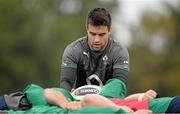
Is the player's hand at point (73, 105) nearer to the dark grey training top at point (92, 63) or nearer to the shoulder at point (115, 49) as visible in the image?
the dark grey training top at point (92, 63)

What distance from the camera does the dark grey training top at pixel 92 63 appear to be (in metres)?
10.3

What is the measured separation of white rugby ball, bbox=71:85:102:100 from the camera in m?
9.75

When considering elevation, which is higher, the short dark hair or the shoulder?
the short dark hair

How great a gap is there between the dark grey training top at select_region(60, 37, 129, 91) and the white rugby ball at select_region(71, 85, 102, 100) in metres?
0.48

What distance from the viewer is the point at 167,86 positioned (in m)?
41.3

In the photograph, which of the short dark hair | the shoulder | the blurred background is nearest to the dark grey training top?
the shoulder

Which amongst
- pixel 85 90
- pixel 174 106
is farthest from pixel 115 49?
pixel 174 106

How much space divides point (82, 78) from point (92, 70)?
20 cm

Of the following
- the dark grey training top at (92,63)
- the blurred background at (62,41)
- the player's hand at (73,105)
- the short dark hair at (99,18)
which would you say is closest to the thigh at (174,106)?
the player's hand at (73,105)

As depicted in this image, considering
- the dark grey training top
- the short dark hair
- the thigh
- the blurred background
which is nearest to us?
the thigh

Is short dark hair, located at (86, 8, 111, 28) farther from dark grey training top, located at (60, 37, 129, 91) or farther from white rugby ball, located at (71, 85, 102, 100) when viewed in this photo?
white rugby ball, located at (71, 85, 102, 100)

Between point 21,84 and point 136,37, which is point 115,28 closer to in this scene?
point 136,37

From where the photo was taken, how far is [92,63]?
10500mm

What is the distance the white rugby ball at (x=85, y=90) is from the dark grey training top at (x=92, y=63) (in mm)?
479
